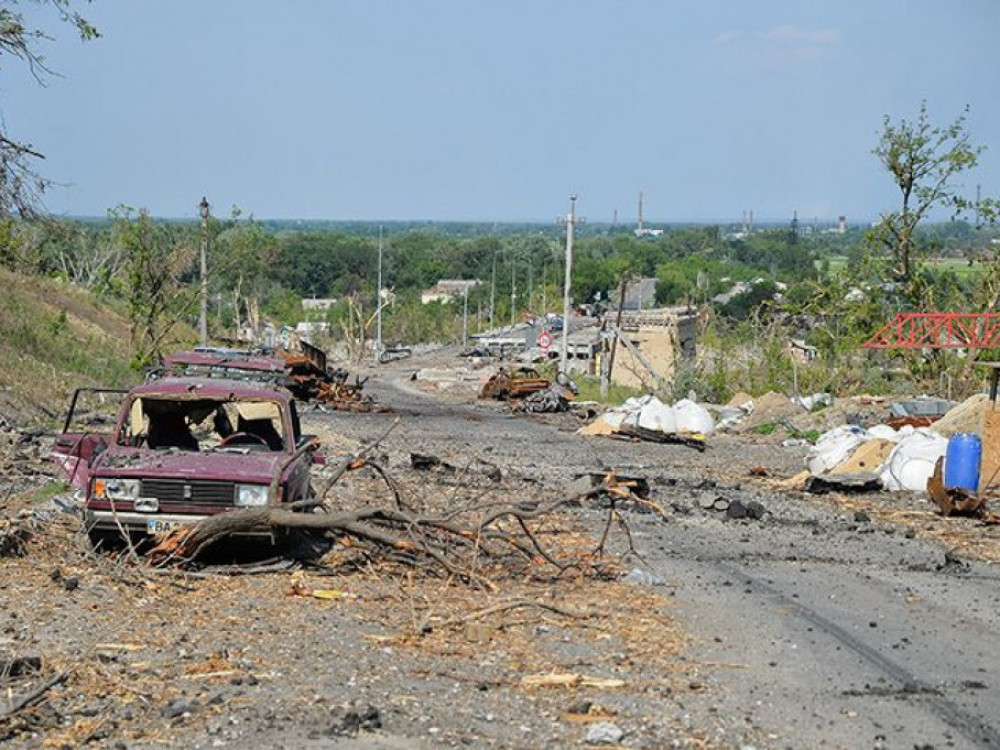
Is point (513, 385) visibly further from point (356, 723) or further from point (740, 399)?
point (356, 723)

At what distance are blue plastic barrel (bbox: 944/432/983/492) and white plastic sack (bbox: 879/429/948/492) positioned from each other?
63 centimetres

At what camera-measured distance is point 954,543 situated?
17.0 meters

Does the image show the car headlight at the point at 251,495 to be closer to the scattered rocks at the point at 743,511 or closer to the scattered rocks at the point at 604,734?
the scattered rocks at the point at 604,734

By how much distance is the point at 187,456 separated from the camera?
12602mm

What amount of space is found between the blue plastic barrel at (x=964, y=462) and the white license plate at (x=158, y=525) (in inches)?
475

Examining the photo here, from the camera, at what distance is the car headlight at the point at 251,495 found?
A: 12.1 metres

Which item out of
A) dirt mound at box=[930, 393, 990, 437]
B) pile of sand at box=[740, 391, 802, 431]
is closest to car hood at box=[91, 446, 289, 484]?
dirt mound at box=[930, 393, 990, 437]

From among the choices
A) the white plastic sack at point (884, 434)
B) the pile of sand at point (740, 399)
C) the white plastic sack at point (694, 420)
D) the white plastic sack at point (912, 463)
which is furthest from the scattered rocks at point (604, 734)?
the pile of sand at point (740, 399)

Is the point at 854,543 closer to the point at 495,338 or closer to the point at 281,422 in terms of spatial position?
the point at 281,422

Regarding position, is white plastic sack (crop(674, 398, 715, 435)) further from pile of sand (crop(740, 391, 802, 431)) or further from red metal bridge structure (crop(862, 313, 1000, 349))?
red metal bridge structure (crop(862, 313, 1000, 349))

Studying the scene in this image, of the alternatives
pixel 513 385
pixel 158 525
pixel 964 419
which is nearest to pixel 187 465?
pixel 158 525

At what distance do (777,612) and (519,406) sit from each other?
3192cm

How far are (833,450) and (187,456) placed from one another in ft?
46.6

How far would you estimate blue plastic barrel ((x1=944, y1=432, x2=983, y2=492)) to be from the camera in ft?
66.5
